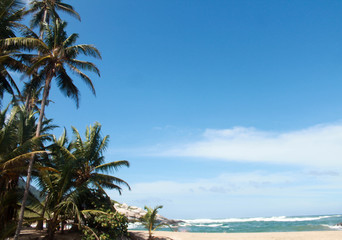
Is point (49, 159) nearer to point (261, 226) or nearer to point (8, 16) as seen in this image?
point (8, 16)

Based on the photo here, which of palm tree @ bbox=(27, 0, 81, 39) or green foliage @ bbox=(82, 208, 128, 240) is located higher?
palm tree @ bbox=(27, 0, 81, 39)

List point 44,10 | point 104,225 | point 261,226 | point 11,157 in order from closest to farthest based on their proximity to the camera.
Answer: point 11,157, point 104,225, point 44,10, point 261,226

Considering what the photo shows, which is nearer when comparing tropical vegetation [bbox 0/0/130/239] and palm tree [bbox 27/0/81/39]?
tropical vegetation [bbox 0/0/130/239]

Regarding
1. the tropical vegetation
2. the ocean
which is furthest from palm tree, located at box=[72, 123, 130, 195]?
the ocean

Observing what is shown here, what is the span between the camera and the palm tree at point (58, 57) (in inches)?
508

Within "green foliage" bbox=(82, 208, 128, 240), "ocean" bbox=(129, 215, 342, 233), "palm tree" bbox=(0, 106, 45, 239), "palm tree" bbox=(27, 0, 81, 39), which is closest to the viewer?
"palm tree" bbox=(0, 106, 45, 239)

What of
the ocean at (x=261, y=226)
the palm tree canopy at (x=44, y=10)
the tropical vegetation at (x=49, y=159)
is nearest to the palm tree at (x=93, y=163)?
the tropical vegetation at (x=49, y=159)

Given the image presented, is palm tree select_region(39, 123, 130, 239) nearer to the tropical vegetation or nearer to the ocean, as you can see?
the tropical vegetation

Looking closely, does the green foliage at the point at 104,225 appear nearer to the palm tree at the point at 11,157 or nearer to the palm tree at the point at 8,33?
the palm tree at the point at 11,157

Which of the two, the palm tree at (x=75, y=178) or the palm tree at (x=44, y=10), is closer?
the palm tree at (x=75, y=178)

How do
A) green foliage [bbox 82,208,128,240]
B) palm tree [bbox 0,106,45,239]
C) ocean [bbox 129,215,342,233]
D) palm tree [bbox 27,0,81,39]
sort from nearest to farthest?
palm tree [bbox 0,106,45,239] < green foliage [bbox 82,208,128,240] < palm tree [bbox 27,0,81,39] < ocean [bbox 129,215,342,233]

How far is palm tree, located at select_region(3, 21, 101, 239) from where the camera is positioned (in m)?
12.9

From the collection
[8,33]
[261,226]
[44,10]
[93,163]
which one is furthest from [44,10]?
[261,226]

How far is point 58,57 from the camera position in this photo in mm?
13570
